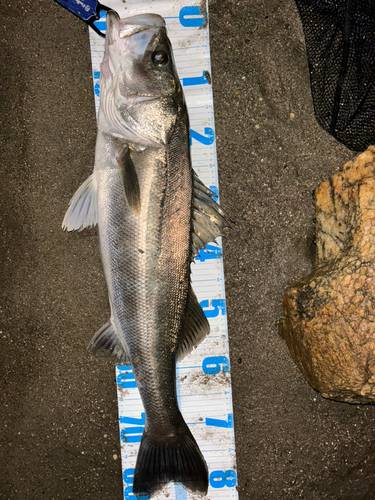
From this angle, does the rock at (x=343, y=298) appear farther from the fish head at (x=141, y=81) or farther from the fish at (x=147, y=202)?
the fish head at (x=141, y=81)

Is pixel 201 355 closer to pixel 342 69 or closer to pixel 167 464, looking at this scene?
pixel 167 464

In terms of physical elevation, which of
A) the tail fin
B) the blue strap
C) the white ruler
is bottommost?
the tail fin

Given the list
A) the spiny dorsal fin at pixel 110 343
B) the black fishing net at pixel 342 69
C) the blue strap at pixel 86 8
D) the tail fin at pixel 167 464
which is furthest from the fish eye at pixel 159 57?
the tail fin at pixel 167 464

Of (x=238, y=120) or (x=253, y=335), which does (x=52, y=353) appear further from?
(x=238, y=120)

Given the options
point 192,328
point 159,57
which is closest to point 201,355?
point 192,328

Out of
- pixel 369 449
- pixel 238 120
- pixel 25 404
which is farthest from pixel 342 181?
pixel 25 404

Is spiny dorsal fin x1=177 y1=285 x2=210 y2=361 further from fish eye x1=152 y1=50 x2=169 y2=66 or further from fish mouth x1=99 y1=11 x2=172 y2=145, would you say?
fish eye x1=152 y1=50 x2=169 y2=66

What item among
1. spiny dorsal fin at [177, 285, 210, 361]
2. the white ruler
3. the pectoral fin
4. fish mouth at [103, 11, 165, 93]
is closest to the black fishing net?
the white ruler
